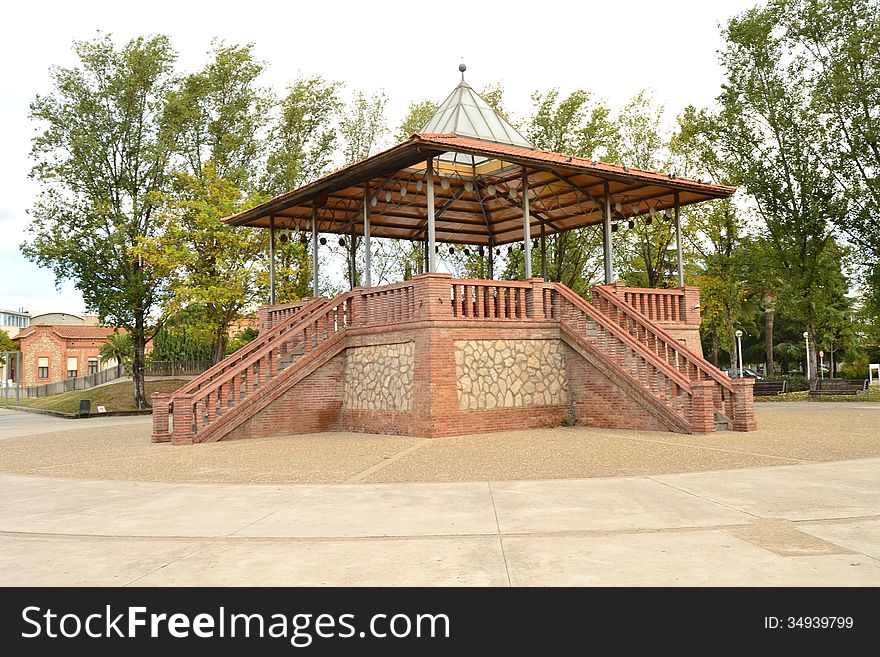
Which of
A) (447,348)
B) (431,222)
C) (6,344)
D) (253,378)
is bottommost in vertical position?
(253,378)

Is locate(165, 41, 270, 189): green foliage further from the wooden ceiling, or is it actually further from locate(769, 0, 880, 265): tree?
locate(769, 0, 880, 265): tree

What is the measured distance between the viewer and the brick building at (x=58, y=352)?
261 ft

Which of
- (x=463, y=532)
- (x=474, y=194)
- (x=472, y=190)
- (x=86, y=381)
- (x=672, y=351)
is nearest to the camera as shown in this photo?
(x=463, y=532)

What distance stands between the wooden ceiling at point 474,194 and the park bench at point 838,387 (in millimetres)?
13220

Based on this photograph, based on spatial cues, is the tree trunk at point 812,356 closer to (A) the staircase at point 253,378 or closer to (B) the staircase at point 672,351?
(B) the staircase at point 672,351

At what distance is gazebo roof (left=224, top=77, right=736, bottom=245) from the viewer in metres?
17.2

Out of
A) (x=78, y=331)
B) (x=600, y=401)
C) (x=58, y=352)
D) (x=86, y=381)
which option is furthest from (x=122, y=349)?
(x=600, y=401)

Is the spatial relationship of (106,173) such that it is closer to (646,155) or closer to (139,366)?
(139,366)

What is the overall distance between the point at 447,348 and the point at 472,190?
596 cm

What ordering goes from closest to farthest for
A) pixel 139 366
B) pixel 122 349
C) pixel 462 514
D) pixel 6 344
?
1. pixel 462 514
2. pixel 139 366
3. pixel 122 349
4. pixel 6 344

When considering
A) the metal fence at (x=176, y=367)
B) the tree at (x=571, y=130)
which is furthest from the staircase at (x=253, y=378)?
the metal fence at (x=176, y=367)

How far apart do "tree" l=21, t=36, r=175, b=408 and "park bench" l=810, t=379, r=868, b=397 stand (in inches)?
1090

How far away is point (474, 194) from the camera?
2289cm
